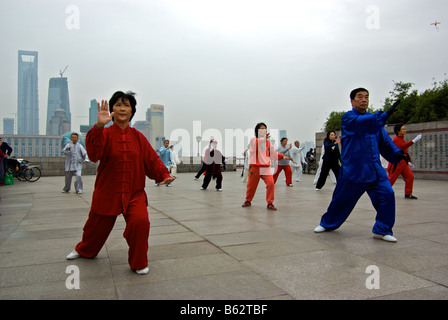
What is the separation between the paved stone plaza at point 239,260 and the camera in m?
2.63

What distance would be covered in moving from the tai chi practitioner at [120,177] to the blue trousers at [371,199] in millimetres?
2164

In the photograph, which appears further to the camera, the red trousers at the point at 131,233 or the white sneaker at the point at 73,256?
the white sneaker at the point at 73,256

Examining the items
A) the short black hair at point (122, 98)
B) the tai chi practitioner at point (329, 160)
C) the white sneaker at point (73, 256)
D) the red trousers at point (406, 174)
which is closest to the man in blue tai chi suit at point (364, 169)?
the short black hair at point (122, 98)

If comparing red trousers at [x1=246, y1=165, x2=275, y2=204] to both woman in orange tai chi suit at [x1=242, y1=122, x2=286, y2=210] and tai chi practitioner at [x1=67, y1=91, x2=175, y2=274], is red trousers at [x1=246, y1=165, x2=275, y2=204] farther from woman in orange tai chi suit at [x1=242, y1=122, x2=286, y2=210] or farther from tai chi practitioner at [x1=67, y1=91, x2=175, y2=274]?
tai chi practitioner at [x1=67, y1=91, x2=175, y2=274]

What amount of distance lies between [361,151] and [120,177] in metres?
2.76

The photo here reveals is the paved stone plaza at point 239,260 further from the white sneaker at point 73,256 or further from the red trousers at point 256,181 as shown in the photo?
the red trousers at point 256,181

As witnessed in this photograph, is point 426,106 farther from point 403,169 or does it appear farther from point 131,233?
point 131,233

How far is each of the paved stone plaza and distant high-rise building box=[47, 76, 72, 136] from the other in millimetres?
26260

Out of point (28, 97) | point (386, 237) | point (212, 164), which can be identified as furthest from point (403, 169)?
point (28, 97)

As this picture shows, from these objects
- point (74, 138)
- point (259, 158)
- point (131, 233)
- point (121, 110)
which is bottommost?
point (131, 233)

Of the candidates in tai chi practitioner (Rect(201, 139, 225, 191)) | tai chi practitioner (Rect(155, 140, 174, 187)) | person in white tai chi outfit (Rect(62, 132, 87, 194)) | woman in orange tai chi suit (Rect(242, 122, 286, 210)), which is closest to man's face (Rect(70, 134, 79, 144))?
person in white tai chi outfit (Rect(62, 132, 87, 194))

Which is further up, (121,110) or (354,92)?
(354,92)

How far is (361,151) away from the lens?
437cm
